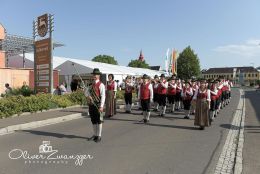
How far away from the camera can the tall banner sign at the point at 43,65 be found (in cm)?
1814

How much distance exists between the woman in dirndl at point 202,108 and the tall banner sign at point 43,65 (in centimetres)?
958

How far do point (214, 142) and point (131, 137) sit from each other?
225cm

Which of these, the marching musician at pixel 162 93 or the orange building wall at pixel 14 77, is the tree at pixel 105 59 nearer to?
the orange building wall at pixel 14 77

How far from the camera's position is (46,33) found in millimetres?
18766

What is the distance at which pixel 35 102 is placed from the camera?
1469 centimetres

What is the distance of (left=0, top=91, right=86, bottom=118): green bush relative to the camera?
12.9 m

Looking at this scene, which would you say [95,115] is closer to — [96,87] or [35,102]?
[96,87]

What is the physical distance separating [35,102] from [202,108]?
7.48 m

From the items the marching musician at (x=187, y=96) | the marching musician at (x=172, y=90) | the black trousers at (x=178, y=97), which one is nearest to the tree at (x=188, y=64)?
the black trousers at (x=178, y=97)

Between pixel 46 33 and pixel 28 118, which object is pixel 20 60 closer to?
pixel 46 33

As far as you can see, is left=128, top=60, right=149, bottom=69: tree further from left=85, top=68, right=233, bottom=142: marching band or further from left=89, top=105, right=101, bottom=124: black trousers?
left=89, top=105, right=101, bottom=124: black trousers

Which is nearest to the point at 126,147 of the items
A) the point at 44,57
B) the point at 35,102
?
the point at 35,102

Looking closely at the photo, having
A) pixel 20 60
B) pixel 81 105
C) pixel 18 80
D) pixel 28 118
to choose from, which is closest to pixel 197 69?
pixel 20 60

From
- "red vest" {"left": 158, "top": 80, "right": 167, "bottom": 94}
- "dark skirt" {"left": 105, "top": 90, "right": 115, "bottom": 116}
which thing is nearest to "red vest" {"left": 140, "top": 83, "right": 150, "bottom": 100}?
"dark skirt" {"left": 105, "top": 90, "right": 115, "bottom": 116}
